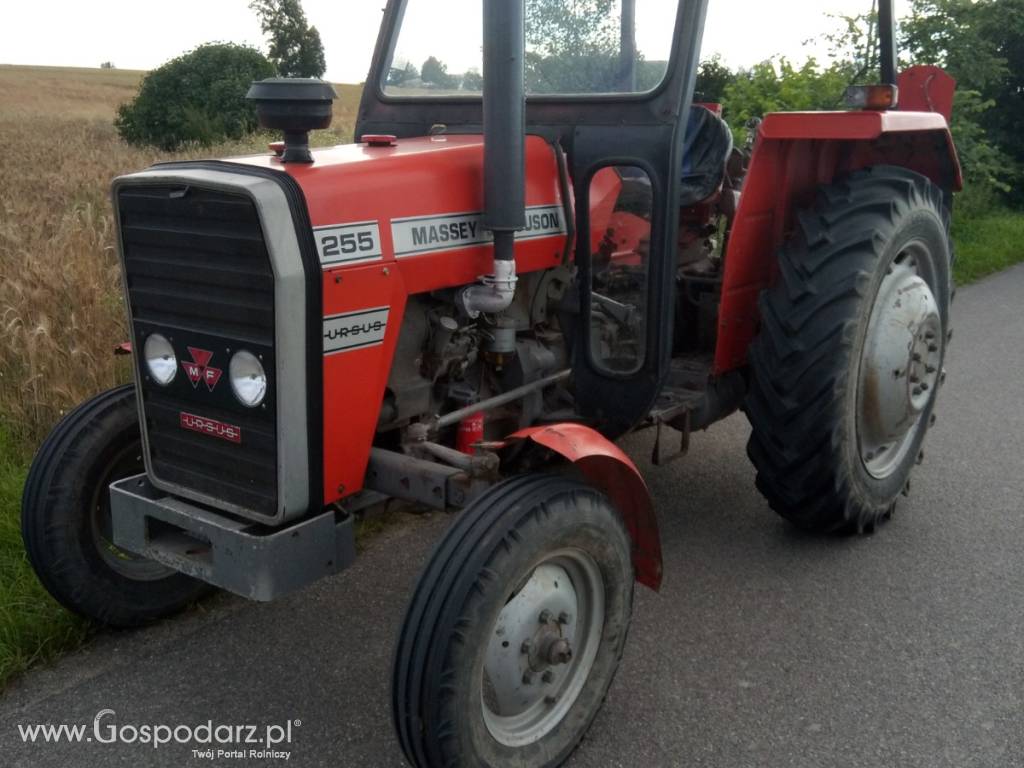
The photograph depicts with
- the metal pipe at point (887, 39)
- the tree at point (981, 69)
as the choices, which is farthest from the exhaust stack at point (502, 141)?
the tree at point (981, 69)

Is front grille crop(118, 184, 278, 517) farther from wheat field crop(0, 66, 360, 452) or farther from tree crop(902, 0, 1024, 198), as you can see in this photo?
tree crop(902, 0, 1024, 198)

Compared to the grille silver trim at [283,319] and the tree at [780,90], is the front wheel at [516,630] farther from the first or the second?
the tree at [780,90]

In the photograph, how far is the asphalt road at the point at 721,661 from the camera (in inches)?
101

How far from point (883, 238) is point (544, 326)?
1171 mm

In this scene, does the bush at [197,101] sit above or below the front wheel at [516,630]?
above

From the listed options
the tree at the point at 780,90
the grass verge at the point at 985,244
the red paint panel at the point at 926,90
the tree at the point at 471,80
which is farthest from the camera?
the grass verge at the point at 985,244

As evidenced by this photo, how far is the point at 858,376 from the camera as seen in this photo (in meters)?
3.46

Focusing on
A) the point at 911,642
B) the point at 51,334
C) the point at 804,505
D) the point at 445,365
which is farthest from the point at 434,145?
the point at 51,334

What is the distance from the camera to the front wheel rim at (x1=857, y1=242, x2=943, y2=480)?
11.5ft

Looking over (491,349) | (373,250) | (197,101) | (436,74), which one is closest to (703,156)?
(436,74)

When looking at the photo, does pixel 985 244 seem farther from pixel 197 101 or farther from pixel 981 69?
pixel 197 101

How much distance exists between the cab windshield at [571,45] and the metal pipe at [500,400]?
89 cm

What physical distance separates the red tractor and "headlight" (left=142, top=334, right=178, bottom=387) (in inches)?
0.4

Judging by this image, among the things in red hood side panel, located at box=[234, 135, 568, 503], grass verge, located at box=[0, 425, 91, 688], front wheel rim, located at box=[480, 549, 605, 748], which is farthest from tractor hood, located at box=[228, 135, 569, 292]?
grass verge, located at box=[0, 425, 91, 688]
